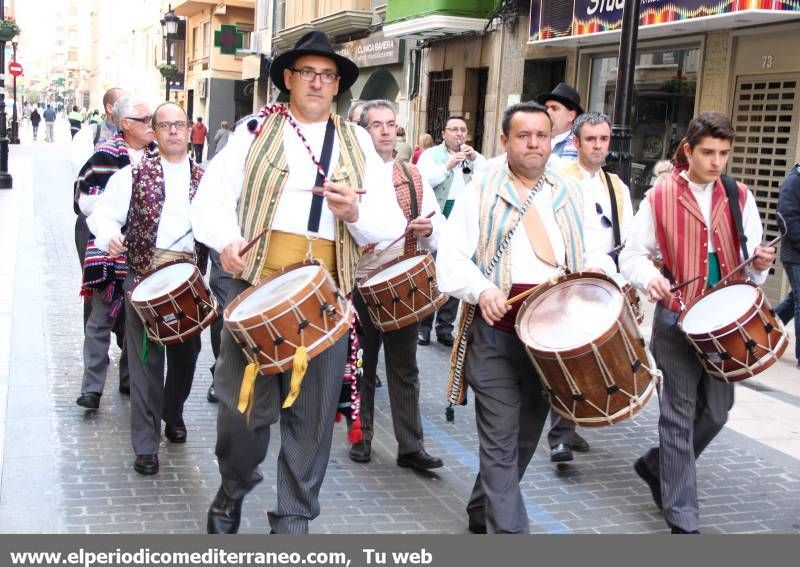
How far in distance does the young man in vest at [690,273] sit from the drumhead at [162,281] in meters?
2.30

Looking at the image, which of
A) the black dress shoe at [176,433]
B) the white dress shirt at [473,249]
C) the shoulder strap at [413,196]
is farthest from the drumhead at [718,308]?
the black dress shoe at [176,433]

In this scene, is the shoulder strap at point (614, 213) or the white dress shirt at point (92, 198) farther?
the white dress shirt at point (92, 198)

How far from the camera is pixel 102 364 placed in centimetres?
655

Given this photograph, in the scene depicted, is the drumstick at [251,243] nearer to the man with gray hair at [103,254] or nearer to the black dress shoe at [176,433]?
the black dress shoe at [176,433]

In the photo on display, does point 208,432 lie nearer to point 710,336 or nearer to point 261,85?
point 710,336

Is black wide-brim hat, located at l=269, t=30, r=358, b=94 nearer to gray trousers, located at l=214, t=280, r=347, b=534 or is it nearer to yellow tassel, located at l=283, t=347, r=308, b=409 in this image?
gray trousers, located at l=214, t=280, r=347, b=534

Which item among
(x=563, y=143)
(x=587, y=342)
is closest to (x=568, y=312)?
(x=587, y=342)

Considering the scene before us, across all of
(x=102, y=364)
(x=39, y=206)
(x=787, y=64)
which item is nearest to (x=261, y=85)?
(x=39, y=206)

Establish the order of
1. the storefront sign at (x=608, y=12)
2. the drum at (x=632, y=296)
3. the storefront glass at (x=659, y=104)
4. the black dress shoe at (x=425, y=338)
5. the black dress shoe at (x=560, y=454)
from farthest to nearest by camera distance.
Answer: the storefront glass at (x=659, y=104) → the storefront sign at (x=608, y=12) → the black dress shoe at (x=425, y=338) → the black dress shoe at (x=560, y=454) → the drum at (x=632, y=296)

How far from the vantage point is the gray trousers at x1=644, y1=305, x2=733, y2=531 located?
4.66 meters

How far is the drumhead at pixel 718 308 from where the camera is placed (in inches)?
173

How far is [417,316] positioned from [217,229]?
1.83 m
